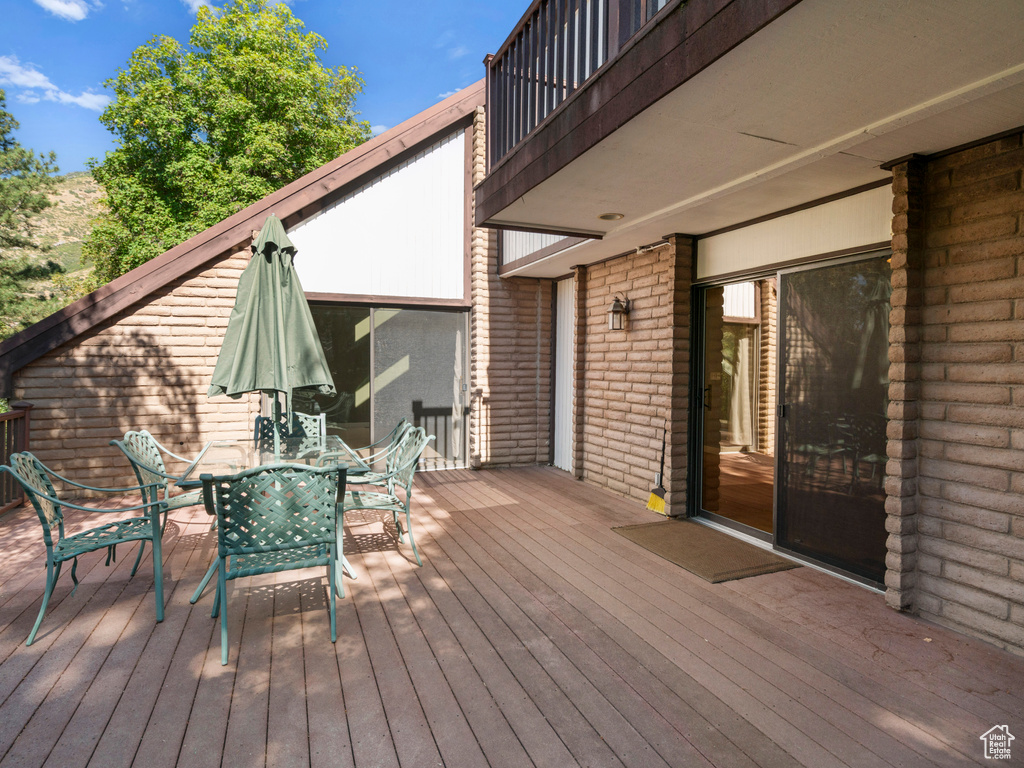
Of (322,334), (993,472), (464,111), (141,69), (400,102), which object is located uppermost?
(400,102)

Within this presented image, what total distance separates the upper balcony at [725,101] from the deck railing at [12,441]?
4.48m

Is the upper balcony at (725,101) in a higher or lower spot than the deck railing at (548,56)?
lower

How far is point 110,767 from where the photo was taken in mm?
1818

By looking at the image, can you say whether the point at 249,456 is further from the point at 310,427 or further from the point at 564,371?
the point at 564,371

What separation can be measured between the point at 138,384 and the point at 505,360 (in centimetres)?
394

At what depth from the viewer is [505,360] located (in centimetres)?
706

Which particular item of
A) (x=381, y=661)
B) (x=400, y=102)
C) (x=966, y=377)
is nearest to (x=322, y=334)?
(x=381, y=661)

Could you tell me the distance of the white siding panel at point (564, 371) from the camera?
22.9 ft

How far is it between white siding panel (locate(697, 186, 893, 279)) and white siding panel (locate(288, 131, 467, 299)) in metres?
3.26

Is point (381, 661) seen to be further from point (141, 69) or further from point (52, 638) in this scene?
point (141, 69)

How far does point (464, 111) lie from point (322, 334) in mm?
3206

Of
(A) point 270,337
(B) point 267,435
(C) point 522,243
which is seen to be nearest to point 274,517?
(A) point 270,337

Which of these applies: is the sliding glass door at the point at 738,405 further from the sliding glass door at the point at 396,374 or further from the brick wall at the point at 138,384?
the brick wall at the point at 138,384

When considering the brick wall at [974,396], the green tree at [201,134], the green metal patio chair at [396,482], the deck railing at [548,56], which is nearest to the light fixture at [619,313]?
the deck railing at [548,56]
